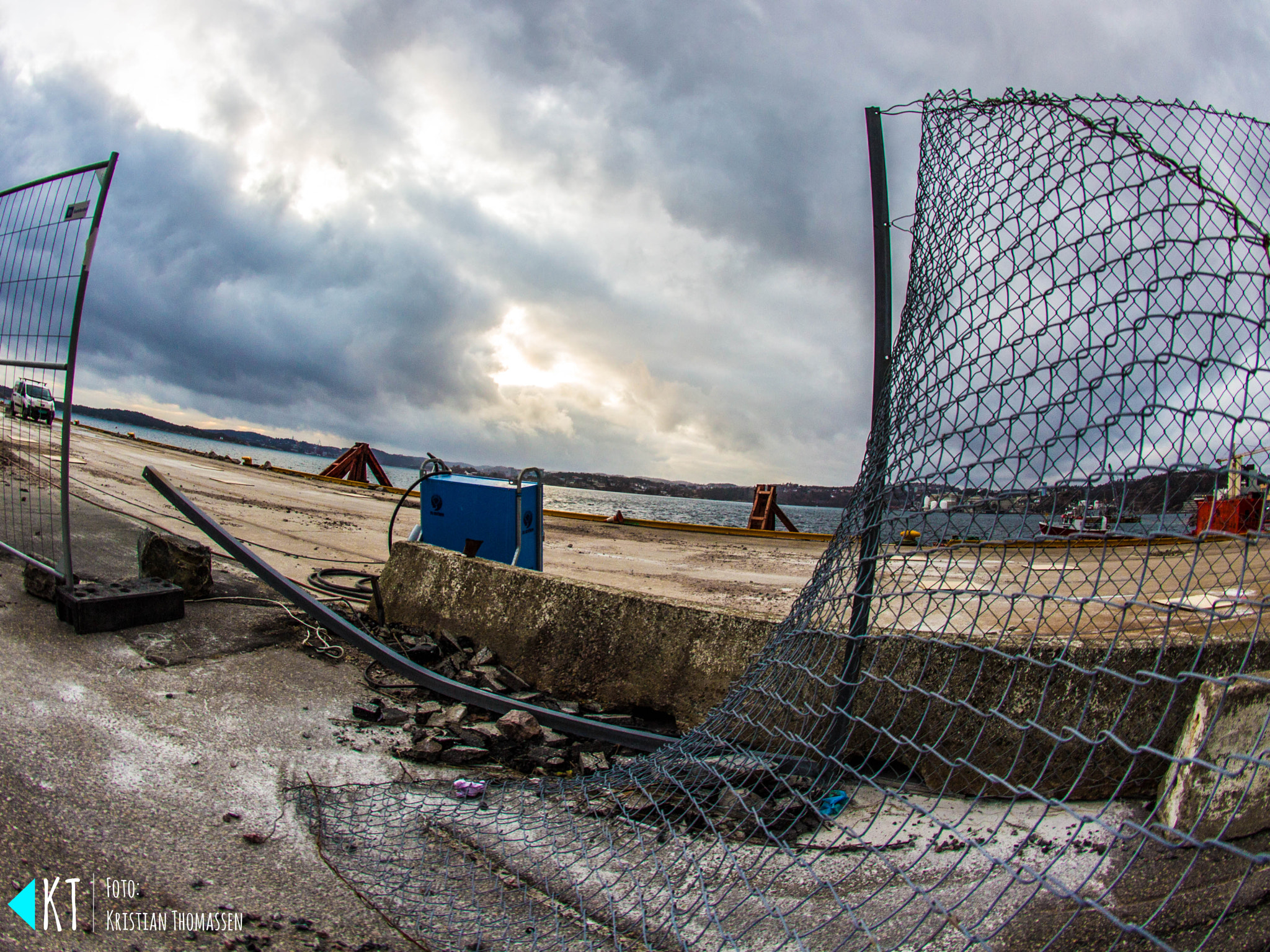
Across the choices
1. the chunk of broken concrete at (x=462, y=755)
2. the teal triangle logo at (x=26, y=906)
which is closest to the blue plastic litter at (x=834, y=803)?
the chunk of broken concrete at (x=462, y=755)

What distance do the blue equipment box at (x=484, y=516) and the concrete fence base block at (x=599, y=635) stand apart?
0.88 m

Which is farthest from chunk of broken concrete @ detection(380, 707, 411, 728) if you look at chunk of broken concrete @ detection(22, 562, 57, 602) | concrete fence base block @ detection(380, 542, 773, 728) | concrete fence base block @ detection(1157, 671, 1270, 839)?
concrete fence base block @ detection(1157, 671, 1270, 839)

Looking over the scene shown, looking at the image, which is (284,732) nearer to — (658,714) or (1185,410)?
(658,714)

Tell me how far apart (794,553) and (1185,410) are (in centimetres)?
1207

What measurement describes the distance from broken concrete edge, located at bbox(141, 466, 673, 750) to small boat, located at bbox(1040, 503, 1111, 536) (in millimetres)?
1961

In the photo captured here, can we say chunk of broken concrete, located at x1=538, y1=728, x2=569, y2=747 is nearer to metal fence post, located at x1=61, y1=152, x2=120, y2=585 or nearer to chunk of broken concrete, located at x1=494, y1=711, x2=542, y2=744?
chunk of broken concrete, located at x1=494, y1=711, x2=542, y2=744

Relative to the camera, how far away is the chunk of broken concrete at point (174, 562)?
Result: 14.5 ft

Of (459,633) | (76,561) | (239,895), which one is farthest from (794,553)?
(239,895)

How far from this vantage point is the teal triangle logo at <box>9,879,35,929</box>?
1818mm

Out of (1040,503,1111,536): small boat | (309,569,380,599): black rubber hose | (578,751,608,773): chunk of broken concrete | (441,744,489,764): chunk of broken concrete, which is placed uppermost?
(1040,503,1111,536): small boat

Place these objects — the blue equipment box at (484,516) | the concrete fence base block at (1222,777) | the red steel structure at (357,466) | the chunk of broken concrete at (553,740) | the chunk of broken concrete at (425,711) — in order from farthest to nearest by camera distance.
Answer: the red steel structure at (357,466), the blue equipment box at (484,516), the chunk of broken concrete at (425,711), the chunk of broken concrete at (553,740), the concrete fence base block at (1222,777)

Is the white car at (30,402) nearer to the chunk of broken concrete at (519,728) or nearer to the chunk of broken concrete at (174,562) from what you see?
the chunk of broken concrete at (174,562)

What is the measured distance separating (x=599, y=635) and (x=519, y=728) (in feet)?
2.26

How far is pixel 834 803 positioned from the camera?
8.98ft
